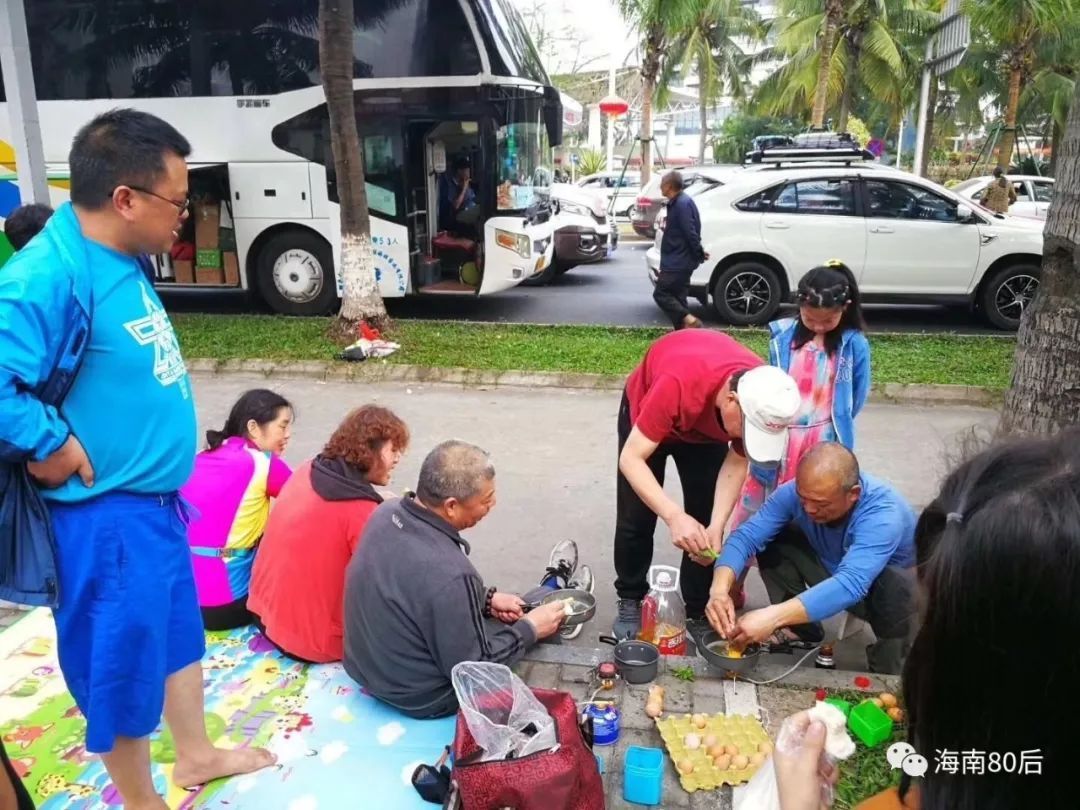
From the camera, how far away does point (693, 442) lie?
11.3 feet

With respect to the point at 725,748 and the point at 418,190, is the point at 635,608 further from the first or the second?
the point at 418,190

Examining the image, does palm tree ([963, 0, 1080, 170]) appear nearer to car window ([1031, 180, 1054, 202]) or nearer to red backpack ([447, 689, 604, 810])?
car window ([1031, 180, 1054, 202])

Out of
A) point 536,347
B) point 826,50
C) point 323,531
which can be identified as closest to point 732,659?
point 323,531

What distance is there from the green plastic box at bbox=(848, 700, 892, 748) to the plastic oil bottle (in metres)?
0.78

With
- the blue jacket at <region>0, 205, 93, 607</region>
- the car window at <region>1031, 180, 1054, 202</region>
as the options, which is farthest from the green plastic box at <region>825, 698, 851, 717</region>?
the car window at <region>1031, 180, 1054, 202</region>

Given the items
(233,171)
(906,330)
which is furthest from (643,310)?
(233,171)

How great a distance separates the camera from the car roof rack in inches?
368

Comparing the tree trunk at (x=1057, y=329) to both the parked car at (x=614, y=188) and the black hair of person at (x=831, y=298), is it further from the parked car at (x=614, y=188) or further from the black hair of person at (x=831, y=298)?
the parked car at (x=614, y=188)

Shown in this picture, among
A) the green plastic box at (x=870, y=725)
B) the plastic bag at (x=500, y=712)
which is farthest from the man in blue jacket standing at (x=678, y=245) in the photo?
the plastic bag at (x=500, y=712)

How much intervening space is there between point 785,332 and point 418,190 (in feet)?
22.1

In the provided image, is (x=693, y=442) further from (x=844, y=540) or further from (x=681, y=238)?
(x=681, y=238)

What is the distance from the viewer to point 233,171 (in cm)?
958

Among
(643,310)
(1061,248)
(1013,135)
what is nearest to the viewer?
(1061,248)

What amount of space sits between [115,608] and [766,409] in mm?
1983
